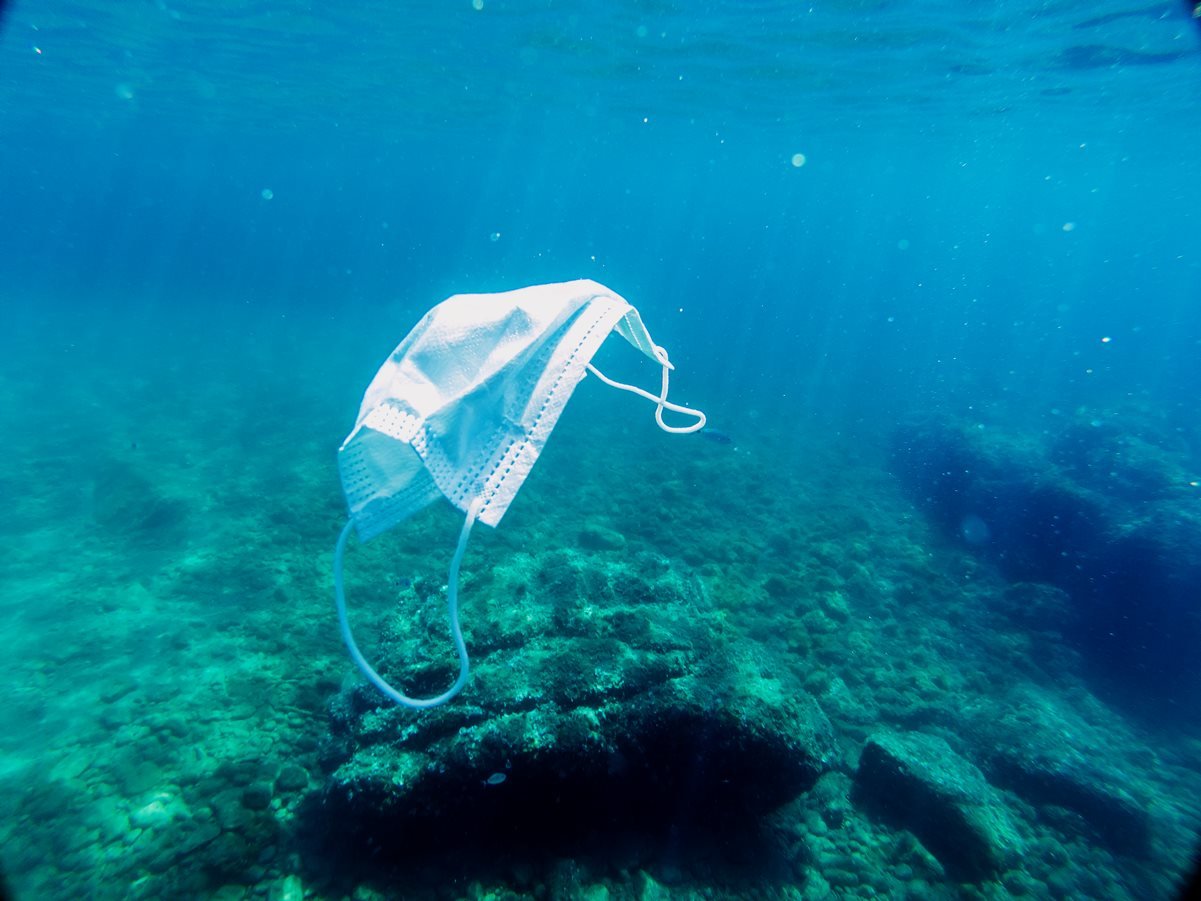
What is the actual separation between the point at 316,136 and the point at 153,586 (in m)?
45.8

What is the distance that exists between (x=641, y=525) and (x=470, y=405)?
28.3ft

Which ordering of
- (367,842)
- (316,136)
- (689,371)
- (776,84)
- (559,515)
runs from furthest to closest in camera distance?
1. (316,136)
2. (689,371)
3. (776,84)
4. (559,515)
5. (367,842)

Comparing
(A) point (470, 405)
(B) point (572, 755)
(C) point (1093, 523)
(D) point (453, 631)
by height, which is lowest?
(B) point (572, 755)

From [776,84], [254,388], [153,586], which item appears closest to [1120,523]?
[153,586]

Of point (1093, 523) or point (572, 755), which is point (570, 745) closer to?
point (572, 755)

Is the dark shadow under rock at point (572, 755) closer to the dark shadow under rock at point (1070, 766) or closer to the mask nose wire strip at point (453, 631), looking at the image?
the mask nose wire strip at point (453, 631)

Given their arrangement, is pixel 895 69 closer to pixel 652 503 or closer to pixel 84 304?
pixel 652 503

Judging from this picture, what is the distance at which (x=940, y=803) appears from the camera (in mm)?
5078

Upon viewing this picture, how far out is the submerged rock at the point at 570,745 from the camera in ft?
12.8

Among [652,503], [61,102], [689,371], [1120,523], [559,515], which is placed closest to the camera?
[1120,523]

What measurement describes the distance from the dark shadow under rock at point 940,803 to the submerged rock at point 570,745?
1213mm

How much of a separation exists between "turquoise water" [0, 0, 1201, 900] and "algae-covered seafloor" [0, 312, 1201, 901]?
0.05 m

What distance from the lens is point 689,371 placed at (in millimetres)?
26188

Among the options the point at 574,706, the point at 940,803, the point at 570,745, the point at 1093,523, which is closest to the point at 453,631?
the point at 570,745
